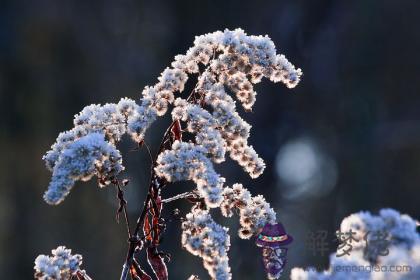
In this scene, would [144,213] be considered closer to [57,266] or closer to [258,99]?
[57,266]

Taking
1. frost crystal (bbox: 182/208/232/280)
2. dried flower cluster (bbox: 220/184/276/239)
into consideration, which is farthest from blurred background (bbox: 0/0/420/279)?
frost crystal (bbox: 182/208/232/280)

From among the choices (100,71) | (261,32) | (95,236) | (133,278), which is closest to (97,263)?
(95,236)

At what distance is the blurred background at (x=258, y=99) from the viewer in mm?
5152

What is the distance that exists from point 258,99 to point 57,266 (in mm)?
4159

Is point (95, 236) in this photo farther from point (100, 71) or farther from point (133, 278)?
point (133, 278)

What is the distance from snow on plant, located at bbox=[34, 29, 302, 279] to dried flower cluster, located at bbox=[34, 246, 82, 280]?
85 millimetres

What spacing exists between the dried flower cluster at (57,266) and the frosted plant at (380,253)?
1.24 feet

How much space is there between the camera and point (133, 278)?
1120mm

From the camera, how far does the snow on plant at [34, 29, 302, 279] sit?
100 centimetres

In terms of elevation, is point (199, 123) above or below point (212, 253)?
above

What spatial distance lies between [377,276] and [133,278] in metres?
0.43

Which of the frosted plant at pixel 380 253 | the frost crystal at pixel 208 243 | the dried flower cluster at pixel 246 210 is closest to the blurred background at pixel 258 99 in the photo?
the dried flower cluster at pixel 246 210

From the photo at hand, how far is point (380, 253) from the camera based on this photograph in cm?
89

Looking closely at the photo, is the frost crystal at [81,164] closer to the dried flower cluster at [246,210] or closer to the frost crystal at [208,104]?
the frost crystal at [208,104]
